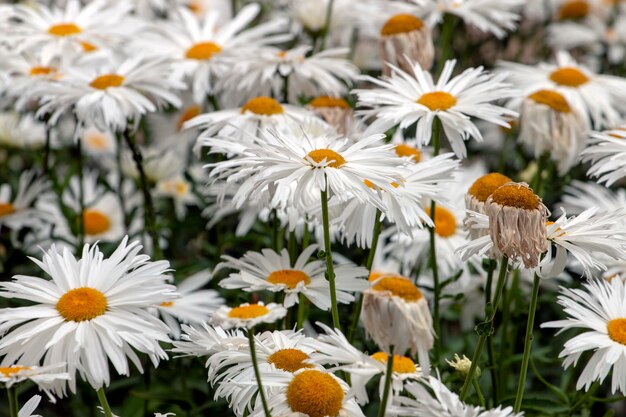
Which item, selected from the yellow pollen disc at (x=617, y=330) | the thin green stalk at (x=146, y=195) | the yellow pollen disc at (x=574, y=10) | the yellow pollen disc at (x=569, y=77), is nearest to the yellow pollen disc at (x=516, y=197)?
the yellow pollen disc at (x=617, y=330)

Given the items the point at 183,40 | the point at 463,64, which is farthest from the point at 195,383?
the point at 463,64

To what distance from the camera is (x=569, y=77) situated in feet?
6.90

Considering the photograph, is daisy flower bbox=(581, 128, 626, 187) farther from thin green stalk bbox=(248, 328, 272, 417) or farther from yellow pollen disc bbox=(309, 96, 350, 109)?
thin green stalk bbox=(248, 328, 272, 417)

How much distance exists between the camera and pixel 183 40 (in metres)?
2.20

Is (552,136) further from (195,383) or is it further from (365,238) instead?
(195,383)

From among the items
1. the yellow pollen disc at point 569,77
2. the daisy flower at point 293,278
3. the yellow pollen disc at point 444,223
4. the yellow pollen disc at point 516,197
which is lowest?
the yellow pollen disc at point 444,223

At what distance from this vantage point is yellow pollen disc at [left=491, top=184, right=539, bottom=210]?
1.05 meters

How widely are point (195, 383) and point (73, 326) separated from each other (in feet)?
2.70

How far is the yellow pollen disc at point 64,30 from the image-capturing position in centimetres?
214

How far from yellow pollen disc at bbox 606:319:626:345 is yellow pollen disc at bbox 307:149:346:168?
44 cm

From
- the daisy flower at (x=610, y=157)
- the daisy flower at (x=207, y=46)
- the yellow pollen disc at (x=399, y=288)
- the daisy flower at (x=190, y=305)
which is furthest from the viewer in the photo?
the daisy flower at (x=207, y=46)

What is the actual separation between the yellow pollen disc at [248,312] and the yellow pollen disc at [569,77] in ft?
4.38

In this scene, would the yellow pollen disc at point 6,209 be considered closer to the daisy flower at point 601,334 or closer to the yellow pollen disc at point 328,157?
the yellow pollen disc at point 328,157

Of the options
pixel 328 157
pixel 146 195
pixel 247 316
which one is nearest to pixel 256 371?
pixel 247 316
